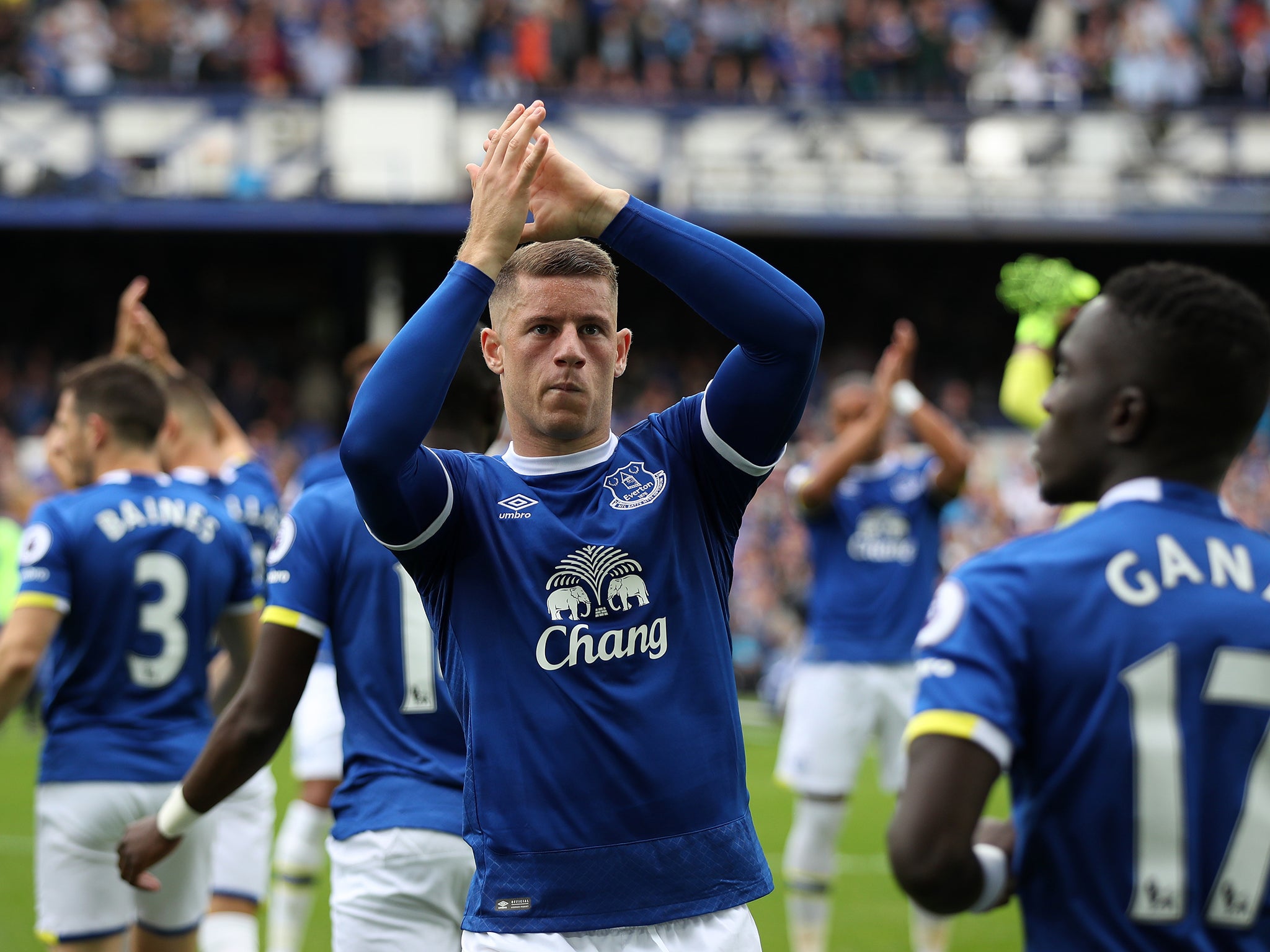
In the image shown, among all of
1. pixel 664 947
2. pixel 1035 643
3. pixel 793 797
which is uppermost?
pixel 1035 643

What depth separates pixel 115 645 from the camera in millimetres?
4855

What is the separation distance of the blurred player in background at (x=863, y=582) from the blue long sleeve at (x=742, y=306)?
442 centimetres

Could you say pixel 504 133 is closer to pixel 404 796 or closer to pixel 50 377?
pixel 404 796

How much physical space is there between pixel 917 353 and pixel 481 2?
9.74 meters

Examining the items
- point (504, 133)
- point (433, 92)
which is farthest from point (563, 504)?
point (433, 92)

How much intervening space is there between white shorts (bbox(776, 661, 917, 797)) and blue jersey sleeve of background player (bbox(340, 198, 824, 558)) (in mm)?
4713

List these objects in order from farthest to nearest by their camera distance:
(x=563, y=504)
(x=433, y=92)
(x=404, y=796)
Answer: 1. (x=433, y=92)
2. (x=404, y=796)
3. (x=563, y=504)

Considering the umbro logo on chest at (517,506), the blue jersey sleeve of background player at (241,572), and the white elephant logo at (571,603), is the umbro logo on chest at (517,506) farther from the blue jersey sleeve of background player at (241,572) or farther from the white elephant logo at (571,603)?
the blue jersey sleeve of background player at (241,572)

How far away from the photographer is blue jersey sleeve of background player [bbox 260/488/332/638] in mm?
3963

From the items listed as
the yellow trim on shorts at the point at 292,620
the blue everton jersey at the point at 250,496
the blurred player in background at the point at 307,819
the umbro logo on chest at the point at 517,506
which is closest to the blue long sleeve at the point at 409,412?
the umbro logo on chest at the point at 517,506

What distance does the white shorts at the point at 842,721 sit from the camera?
7.54 meters

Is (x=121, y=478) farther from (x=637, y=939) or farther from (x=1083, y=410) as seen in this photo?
(x=1083, y=410)

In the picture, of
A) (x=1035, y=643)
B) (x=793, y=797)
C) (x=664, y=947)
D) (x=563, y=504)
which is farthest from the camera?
(x=793, y=797)

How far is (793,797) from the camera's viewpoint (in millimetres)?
12398
